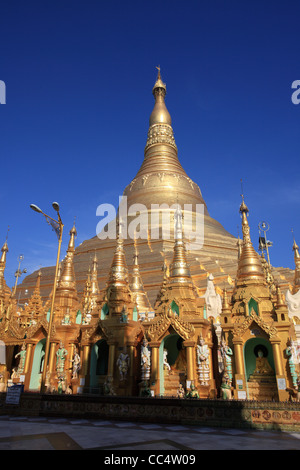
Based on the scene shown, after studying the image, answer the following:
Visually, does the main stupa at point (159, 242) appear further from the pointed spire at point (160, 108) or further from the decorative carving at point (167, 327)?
the decorative carving at point (167, 327)

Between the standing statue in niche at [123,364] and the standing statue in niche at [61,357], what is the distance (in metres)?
4.48

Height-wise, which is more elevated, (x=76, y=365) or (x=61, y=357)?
(x=61, y=357)

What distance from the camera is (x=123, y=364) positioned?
679 inches

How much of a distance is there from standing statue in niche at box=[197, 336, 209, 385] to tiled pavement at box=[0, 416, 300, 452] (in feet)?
18.8

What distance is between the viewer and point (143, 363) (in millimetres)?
16953

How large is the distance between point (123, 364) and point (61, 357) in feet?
15.7

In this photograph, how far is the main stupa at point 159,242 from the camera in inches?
1186

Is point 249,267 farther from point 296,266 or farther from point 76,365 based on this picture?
point 296,266

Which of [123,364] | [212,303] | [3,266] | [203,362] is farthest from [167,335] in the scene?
[3,266]

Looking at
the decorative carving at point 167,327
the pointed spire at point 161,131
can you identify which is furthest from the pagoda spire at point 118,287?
the pointed spire at point 161,131

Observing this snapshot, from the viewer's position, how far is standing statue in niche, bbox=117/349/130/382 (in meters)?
17.1

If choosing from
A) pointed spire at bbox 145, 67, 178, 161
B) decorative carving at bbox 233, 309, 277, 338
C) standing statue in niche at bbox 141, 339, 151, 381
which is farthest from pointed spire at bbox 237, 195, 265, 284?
pointed spire at bbox 145, 67, 178, 161

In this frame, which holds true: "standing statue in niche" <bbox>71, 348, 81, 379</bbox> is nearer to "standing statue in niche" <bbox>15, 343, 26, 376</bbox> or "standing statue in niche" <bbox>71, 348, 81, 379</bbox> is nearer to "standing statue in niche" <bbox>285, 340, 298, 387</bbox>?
"standing statue in niche" <bbox>15, 343, 26, 376</bbox>

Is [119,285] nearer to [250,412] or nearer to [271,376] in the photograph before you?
[271,376]
